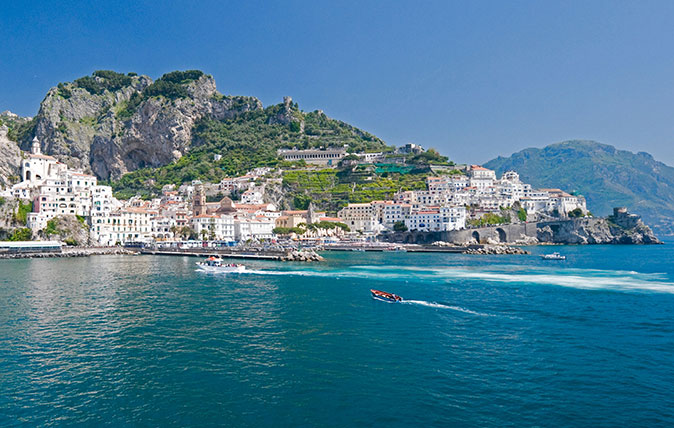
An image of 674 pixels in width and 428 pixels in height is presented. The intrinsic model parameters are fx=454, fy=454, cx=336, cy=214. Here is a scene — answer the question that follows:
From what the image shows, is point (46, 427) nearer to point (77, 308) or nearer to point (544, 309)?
point (77, 308)

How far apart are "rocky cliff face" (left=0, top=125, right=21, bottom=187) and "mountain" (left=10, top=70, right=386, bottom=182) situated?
1470 inches

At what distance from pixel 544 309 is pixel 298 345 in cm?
1490

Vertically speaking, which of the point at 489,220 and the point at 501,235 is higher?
the point at 489,220

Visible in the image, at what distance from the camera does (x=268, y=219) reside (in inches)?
3607

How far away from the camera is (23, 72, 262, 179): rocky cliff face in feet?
402

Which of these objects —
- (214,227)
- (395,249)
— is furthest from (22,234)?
(395,249)

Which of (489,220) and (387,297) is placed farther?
(489,220)

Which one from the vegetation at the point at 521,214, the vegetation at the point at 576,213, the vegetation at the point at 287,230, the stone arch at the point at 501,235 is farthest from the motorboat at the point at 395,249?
the vegetation at the point at 576,213

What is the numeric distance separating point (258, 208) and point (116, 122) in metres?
64.7

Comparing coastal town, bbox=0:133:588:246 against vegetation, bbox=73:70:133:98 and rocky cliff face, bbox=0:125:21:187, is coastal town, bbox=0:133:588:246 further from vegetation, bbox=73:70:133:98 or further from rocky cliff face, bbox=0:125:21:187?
vegetation, bbox=73:70:133:98

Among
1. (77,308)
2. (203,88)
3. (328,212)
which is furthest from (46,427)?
(203,88)

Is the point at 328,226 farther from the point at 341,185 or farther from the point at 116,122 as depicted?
the point at 116,122

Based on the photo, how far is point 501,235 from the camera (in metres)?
87.1

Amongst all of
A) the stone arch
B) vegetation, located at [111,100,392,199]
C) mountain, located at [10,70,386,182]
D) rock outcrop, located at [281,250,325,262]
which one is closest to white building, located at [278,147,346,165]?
vegetation, located at [111,100,392,199]
